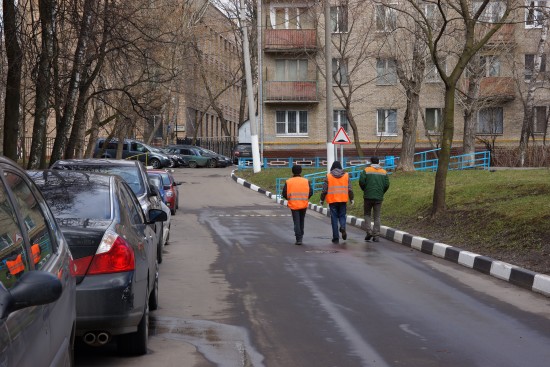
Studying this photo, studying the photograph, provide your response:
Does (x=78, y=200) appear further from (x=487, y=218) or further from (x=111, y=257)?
(x=487, y=218)

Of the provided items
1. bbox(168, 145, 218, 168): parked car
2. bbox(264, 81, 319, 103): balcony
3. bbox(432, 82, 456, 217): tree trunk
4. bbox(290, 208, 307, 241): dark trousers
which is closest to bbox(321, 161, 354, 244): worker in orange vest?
bbox(290, 208, 307, 241): dark trousers

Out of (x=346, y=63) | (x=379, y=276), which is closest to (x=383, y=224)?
(x=379, y=276)

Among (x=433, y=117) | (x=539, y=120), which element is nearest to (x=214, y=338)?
(x=433, y=117)

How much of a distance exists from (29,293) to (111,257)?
11.4ft

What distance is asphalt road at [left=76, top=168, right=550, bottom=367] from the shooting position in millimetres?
7285

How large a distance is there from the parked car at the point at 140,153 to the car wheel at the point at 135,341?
150 ft

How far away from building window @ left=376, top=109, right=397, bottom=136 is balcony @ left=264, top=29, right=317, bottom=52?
Result: 597 cm

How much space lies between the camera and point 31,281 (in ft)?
10.2

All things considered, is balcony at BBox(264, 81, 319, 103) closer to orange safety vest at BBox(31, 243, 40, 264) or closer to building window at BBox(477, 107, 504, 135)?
building window at BBox(477, 107, 504, 135)

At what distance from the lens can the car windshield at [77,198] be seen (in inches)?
277

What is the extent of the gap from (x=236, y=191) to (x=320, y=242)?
64.1ft

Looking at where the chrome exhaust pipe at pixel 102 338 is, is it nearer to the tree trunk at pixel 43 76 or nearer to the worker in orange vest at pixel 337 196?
the worker in orange vest at pixel 337 196

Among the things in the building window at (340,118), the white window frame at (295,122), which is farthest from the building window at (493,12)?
the white window frame at (295,122)

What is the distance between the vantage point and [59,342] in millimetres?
4109
